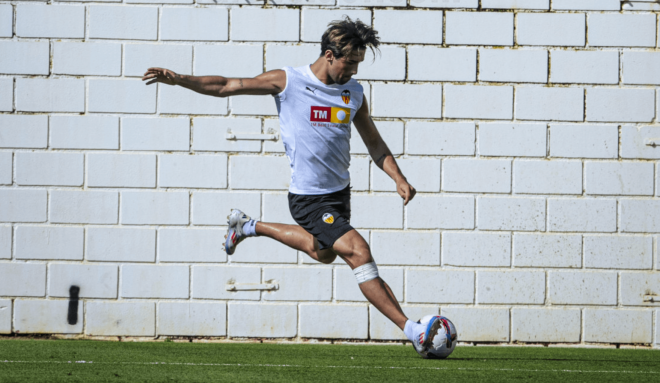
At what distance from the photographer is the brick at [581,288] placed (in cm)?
497

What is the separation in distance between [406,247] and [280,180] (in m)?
1.02

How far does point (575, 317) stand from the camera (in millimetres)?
4973

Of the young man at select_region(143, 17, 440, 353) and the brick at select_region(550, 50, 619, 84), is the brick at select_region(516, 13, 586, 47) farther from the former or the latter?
the young man at select_region(143, 17, 440, 353)

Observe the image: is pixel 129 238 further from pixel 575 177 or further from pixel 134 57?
pixel 575 177

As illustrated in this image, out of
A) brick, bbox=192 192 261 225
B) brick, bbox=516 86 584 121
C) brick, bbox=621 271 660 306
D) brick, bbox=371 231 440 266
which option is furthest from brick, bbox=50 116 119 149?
brick, bbox=621 271 660 306

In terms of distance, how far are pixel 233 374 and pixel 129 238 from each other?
200 centimetres

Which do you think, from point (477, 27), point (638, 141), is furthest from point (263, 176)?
point (638, 141)

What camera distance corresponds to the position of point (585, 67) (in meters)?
5.00

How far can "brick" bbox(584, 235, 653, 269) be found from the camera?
4988 millimetres

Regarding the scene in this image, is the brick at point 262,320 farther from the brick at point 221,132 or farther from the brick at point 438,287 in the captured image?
the brick at point 221,132

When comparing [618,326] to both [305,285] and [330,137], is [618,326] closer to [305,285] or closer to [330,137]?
[305,285]

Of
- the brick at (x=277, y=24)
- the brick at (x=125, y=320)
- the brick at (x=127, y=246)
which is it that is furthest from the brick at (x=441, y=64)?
the brick at (x=125, y=320)

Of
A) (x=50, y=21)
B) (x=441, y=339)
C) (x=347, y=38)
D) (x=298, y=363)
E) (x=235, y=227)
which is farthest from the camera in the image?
(x=50, y=21)

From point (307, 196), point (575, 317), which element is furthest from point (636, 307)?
point (307, 196)
